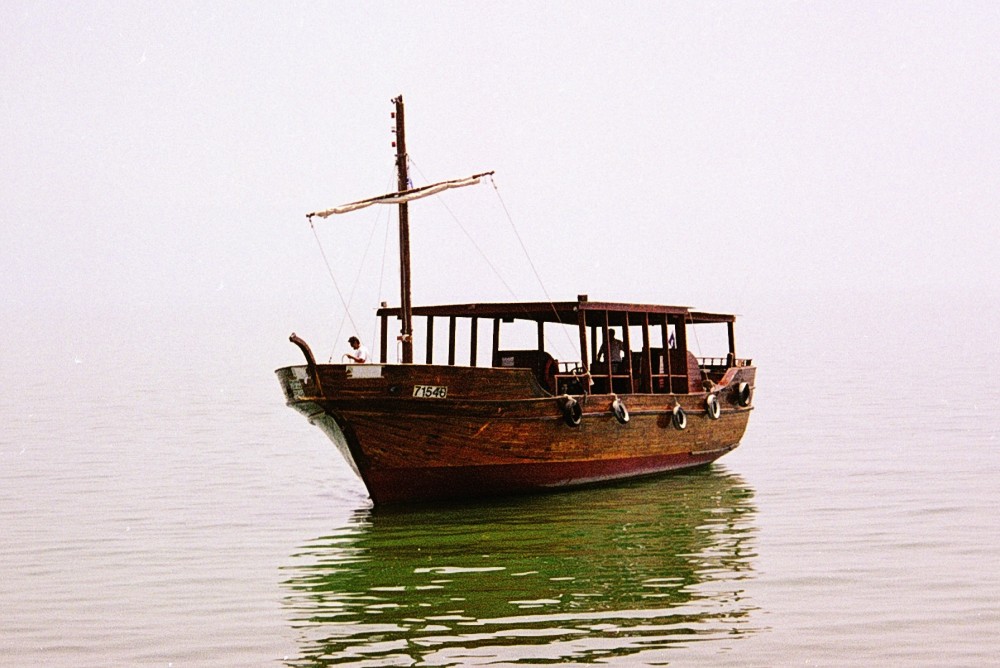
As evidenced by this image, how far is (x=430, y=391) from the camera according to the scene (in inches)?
739

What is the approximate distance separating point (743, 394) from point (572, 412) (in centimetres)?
669

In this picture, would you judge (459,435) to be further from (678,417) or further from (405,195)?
(678,417)

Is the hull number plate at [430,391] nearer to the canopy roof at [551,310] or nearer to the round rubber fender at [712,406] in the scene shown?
the canopy roof at [551,310]

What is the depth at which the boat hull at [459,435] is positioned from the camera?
61.9 feet

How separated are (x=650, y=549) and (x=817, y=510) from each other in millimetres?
4934

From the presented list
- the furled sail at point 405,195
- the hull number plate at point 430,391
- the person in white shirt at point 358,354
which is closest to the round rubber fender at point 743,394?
the furled sail at point 405,195

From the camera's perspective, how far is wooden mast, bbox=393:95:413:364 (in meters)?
20.7

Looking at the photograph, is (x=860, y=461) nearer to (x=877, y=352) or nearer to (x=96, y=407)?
(x=96, y=407)

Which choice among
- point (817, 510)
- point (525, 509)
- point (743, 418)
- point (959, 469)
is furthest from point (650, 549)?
point (959, 469)

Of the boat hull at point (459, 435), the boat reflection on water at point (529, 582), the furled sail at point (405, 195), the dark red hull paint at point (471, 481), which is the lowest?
the boat reflection on water at point (529, 582)

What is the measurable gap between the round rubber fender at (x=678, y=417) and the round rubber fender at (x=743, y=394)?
260 cm

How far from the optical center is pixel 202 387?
60750mm

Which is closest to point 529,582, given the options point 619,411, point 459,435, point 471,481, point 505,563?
point 505,563

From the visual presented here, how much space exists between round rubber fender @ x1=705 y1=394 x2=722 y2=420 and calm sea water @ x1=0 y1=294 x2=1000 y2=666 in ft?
4.05
